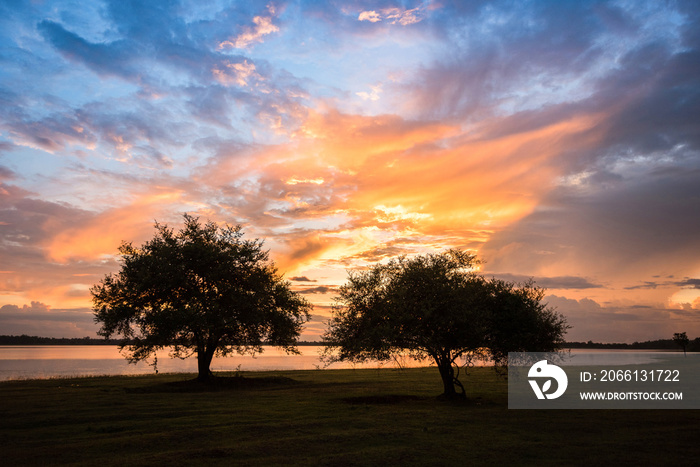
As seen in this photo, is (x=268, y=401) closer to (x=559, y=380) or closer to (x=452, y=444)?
(x=452, y=444)

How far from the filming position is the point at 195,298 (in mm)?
47406

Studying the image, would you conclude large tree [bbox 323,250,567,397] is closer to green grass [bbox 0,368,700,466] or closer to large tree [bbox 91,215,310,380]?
green grass [bbox 0,368,700,466]

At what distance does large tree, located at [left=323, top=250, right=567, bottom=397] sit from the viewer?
3325 cm

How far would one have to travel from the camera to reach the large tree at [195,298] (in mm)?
46031

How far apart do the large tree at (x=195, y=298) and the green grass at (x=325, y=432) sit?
10.1m

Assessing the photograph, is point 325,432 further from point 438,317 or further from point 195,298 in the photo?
point 195,298

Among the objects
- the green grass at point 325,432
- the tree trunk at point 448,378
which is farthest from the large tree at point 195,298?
the tree trunk at point 448,378

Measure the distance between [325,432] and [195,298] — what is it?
28978 millimetres

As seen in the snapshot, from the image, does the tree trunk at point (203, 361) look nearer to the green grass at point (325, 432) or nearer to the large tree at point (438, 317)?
the green grass at point (325, 432)

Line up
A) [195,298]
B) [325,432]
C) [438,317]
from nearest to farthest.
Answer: [325,432], [438,317], [195,298]

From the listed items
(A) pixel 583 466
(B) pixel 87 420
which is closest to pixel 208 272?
(B) pixel 87 420

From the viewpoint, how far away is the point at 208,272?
48.6 meters

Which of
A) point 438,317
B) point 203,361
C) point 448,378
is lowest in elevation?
point 203,361

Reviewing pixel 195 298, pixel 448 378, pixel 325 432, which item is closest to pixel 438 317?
pixel 448 378
